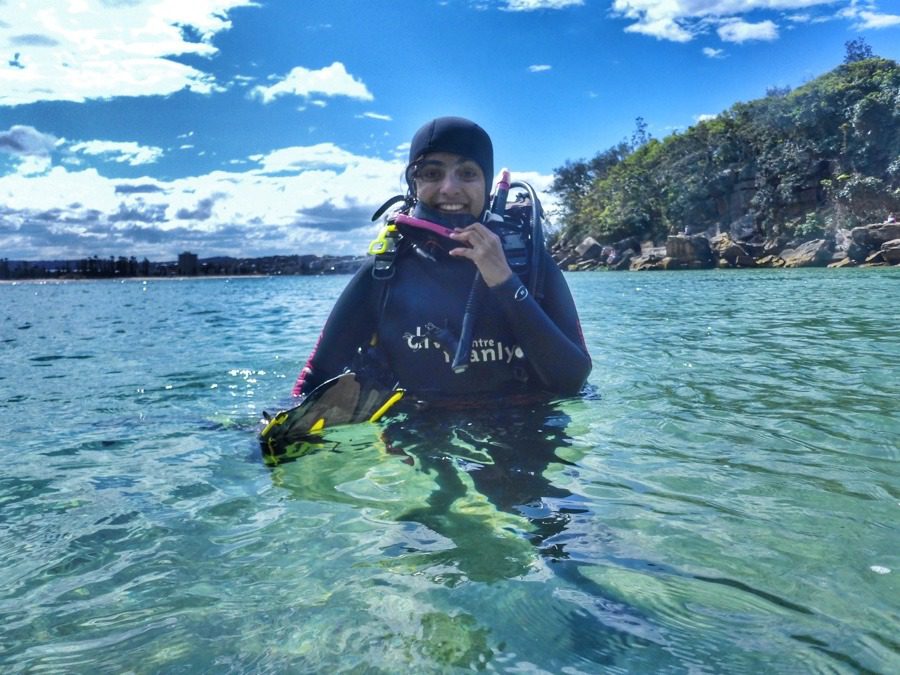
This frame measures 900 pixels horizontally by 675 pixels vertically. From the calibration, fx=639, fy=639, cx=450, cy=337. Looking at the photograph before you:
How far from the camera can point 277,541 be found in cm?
221

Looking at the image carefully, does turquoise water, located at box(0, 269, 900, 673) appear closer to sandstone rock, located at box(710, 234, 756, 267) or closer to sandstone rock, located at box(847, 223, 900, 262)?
sandstone rock, located at box(847, 223, 900, 262)

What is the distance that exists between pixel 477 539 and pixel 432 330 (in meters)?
1.53

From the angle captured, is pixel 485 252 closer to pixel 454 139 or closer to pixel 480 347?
pixel 480 347

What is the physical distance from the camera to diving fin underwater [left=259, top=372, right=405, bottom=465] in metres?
3.19

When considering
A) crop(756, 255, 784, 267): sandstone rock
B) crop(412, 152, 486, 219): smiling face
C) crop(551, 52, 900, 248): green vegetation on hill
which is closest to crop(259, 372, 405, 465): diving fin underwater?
crop(412, 152, 486, 219): smiling face

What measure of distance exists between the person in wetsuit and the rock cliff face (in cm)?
3501

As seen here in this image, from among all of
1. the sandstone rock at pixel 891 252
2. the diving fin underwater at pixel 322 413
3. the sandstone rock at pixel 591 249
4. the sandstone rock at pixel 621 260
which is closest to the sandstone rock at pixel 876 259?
the sandstone rock at pixel 891 252

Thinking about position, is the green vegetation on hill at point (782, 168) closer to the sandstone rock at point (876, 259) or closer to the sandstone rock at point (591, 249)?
the sandstone rock at point (591, 249)

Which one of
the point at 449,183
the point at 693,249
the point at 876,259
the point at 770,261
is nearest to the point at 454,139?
the point at 449,183

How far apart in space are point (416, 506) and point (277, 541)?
1.80 feet

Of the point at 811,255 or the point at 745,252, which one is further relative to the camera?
the point at 745,252

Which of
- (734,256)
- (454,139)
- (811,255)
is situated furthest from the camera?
(734,256)

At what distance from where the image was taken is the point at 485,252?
2992mm

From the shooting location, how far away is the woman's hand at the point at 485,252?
2.99m
